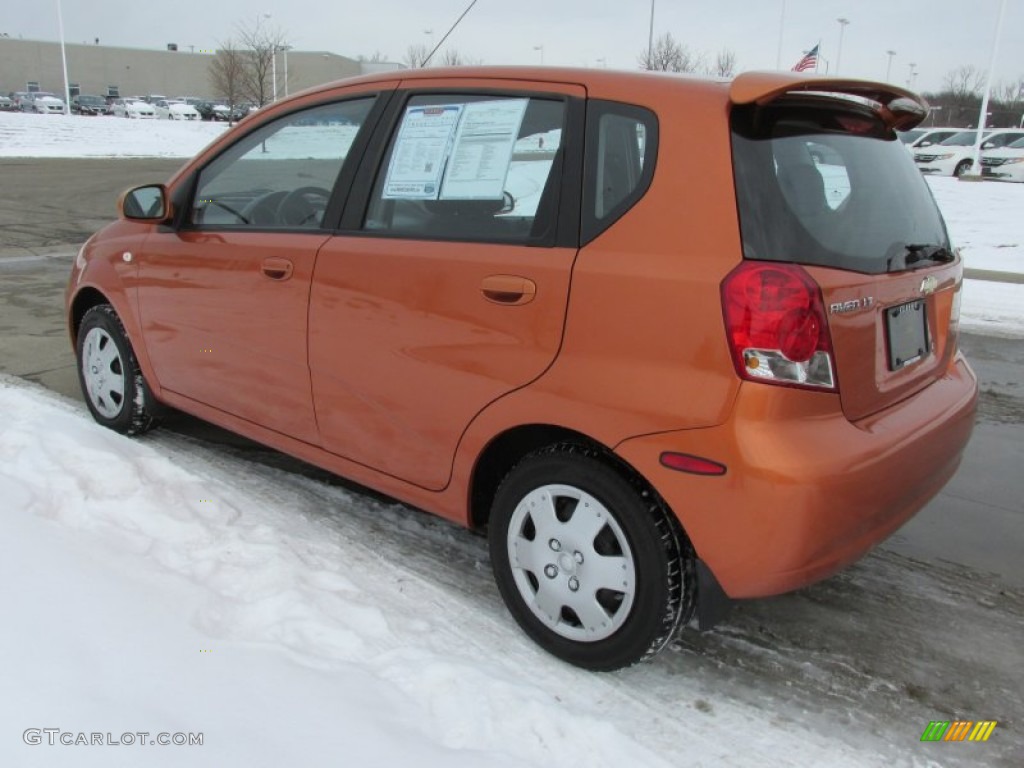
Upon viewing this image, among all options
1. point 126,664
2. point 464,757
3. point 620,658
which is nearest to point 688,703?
point 620,658

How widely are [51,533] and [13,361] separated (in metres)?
3.08

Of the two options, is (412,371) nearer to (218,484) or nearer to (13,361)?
(218,484)

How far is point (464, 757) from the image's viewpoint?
6.83 ft

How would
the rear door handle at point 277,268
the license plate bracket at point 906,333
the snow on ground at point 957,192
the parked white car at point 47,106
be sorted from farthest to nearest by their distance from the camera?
the parked white car at point 47,106 → the snow on ground at point 957,192 → the rear door handle at point 277,268 → the license plate bracket at point 906,333

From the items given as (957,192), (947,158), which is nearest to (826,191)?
(957,192)

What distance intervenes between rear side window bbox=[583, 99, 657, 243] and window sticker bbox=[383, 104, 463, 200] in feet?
1.83

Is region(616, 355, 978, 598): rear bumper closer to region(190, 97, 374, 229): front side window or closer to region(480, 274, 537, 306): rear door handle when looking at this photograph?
region(480, 274, 537, 306): rear door handle

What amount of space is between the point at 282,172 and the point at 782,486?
2.40 metres

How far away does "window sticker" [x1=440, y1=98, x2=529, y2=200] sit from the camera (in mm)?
2678

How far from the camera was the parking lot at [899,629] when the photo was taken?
250 cm

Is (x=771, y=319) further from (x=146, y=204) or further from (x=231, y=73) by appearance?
(x=231, y=73)

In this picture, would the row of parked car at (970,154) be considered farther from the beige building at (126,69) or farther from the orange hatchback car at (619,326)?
the beige building at (126,69)

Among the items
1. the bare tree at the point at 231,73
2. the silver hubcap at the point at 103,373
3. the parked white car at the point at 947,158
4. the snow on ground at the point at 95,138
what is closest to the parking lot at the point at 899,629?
the silver hubcap at the point at 103,373

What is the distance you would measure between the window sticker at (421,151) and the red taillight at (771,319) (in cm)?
114
